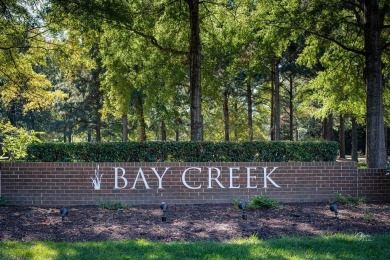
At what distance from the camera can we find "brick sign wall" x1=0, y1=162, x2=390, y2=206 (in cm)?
941

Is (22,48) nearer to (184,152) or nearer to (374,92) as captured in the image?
(184,152)

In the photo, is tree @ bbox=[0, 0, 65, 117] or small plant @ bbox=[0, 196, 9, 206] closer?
small plant @ bbox=[0, 196, 9, 206]

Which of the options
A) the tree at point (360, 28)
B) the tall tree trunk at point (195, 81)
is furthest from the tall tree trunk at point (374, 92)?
the tall tree trunk at point (195, 81)

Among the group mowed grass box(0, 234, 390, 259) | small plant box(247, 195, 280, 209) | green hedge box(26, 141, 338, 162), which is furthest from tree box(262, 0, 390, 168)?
mowed grass box(0, 234, 390, 259)

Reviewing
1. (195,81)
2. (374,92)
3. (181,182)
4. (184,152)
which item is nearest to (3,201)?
(181,182)

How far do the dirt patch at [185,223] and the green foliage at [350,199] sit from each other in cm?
32

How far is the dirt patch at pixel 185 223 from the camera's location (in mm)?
6363

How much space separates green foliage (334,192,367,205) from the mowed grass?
315cm

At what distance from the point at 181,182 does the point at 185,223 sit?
7.86 feet

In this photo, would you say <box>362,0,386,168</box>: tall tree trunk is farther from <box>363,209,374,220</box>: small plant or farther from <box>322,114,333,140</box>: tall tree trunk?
<box>322,114,333,140</box>: tall tree trunk

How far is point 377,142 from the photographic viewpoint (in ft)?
37.0

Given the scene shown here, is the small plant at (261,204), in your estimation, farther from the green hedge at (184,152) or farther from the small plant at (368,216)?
the small plant at (368,216)

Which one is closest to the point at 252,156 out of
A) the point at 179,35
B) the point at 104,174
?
the point at 104,174

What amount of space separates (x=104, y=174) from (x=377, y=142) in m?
7.60
